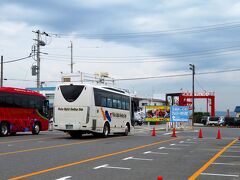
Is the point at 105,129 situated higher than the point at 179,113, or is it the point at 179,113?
the point at 179,113

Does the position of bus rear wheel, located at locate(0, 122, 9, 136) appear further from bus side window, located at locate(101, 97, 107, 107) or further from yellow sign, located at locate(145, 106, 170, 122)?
yellow sign, located at locate(145, 106, 170, 122)

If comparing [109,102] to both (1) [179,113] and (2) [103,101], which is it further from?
(1) [179,113]

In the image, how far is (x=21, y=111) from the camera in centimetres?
2930

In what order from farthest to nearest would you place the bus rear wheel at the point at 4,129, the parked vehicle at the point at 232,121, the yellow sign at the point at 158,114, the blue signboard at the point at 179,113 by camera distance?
1. the parked vehicle at the point at 232,121
2. the yellow sign at the point at 158,114
3. the blue signboard at the point at 179,113
4. the bus rear wheel at the point at 4,129

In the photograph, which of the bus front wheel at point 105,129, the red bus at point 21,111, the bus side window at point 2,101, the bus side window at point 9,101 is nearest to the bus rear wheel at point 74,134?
the bus front wheel at point 105,129

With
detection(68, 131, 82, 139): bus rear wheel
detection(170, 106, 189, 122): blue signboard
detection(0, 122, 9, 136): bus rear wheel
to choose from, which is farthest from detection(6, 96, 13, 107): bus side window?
detection(170, 106, 189, 122): blue signboard

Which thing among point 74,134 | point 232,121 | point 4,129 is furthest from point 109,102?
point 232,121

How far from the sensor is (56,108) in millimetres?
25703

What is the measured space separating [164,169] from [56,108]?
589 inches

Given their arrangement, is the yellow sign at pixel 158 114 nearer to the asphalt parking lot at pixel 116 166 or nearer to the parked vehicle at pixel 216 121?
the parked vehicle at pixel 216 121

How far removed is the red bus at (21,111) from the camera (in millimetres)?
27500

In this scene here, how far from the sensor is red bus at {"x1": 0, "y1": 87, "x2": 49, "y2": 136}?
27.5 m

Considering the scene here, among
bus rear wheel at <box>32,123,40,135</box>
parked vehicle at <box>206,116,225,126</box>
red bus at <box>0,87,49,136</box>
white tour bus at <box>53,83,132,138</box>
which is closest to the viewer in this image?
white tour bus at <box>53,83,132,138</box>

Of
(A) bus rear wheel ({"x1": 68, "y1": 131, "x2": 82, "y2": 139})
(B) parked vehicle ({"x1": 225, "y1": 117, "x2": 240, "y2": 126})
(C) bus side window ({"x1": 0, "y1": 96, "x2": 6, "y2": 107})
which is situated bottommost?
(B) parked vehicle ({"x1": 225, "y1": 117, "x2": 240, "y2": 126})
